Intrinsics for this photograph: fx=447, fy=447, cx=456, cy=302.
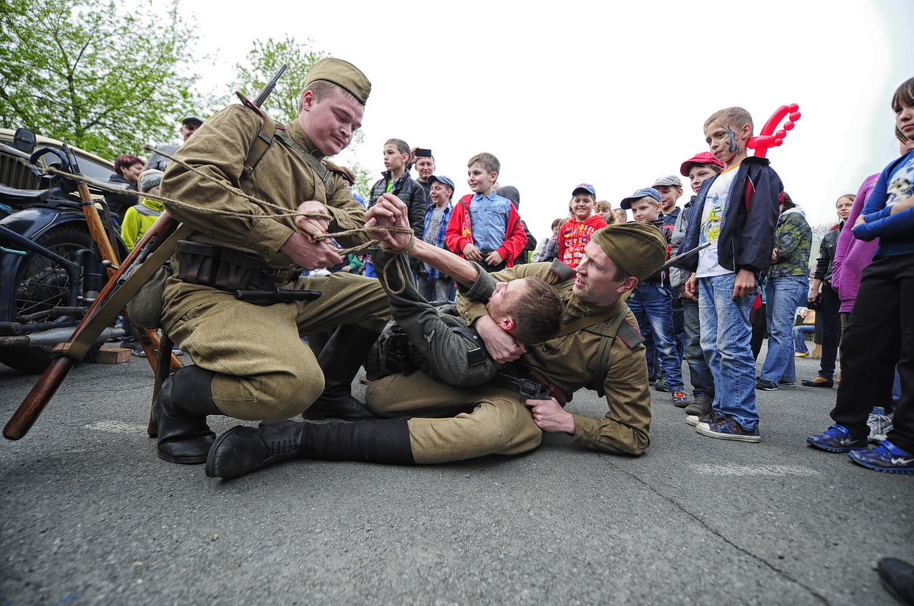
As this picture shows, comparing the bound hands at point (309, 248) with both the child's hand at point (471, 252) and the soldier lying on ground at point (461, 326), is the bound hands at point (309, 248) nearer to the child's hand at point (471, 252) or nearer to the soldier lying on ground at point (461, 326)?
the soldier lying on ground at point (461, 326)

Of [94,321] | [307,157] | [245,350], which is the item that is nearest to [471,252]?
[307,157]

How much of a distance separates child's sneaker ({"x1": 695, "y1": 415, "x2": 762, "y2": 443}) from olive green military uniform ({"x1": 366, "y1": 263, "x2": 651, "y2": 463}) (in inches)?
27.8

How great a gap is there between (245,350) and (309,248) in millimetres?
445

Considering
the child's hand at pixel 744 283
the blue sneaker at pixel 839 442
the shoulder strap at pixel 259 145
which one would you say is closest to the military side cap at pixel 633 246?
the child's hand at pixel 744 283

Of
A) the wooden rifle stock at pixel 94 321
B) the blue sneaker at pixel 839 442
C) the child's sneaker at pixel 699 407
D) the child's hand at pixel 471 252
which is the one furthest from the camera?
the child's hand at pixel 471 252

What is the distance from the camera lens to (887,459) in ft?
6.57

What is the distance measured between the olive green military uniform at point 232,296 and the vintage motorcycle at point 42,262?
5.58ft

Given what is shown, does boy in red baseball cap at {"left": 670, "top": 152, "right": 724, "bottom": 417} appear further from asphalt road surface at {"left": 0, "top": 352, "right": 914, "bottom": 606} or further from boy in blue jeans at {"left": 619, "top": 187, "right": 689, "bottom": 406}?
asphalt road surface at {"left": 0, "top": 352, "right": 914, "bottom": 606}

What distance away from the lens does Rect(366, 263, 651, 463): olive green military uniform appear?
6.39 ft

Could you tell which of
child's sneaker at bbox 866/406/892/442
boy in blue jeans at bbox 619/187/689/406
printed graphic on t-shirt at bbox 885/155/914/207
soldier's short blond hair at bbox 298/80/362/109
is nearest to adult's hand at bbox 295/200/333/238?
soldier's short blond hair at bbox 298/80/362/109

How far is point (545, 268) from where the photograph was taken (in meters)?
2.54

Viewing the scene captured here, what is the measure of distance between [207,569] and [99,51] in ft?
56.7

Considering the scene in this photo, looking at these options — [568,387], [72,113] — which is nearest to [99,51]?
[72,113]

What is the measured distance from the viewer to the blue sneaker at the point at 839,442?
230 centimetres
